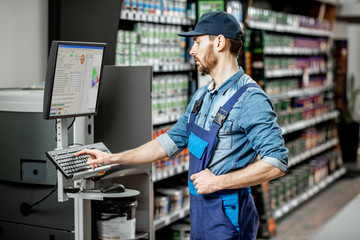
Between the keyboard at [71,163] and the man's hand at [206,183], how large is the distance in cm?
60

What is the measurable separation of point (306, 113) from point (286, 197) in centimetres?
144

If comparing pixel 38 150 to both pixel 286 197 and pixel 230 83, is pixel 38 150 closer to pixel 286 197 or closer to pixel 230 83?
pixel 230 83

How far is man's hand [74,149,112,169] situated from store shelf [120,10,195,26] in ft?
5.05

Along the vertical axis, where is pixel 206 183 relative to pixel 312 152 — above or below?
above

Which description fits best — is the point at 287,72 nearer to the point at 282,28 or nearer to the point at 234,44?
the point at 282,28

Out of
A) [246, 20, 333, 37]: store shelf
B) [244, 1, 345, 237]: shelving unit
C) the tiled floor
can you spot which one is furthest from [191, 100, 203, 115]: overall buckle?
the tiled floor

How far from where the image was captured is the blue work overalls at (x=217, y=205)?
8.84ft

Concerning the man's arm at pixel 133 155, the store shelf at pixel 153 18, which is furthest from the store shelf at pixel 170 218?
the man's arm at pixel 133 155

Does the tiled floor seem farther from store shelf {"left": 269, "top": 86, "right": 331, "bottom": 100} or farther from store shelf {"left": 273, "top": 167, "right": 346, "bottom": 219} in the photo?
store shelf {"left": 269, "top": 86, "right": 331, "bottom": 100}

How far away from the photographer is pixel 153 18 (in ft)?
15.0

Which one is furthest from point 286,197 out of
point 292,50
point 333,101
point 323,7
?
point 323,7

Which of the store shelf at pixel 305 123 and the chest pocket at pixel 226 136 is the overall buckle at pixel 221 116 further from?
the store shelf at pixel 305 123

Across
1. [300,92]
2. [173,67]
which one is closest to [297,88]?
[300,92]

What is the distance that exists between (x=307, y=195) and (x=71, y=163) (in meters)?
5.61
